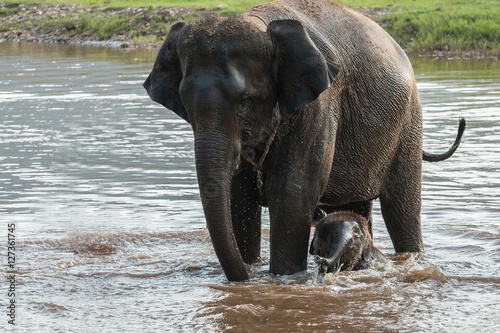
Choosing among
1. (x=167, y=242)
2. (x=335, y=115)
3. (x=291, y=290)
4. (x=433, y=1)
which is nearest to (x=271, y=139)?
(x=335, y=115)

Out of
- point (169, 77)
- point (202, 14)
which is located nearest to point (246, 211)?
point (169, 77)

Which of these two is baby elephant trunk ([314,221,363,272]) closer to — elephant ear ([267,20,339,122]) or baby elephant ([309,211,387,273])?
baby elephant ([309,211,387,273])

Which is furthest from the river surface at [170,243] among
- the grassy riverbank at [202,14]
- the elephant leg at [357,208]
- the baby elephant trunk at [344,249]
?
the grassy riverbank at [202,14]

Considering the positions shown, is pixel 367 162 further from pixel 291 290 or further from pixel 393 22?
pixel 393 22

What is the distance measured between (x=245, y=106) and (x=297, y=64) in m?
0.48

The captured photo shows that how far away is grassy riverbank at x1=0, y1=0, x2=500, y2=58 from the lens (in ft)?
101

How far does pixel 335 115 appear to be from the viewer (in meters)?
6.94

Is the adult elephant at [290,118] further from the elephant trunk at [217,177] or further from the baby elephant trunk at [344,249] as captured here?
the baby elephant trunk at [344,249]

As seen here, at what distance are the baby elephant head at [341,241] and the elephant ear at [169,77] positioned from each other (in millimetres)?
1602

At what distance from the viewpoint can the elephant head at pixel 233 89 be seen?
6.01m

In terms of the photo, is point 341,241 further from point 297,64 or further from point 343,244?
point 297,64

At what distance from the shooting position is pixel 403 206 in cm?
805

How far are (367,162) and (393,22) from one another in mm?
26670

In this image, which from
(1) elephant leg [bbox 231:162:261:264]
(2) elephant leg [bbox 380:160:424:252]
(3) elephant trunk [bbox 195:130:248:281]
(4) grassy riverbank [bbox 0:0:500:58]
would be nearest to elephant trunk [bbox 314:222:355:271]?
(1) elephant leg [bbox 231:162:261:264]
